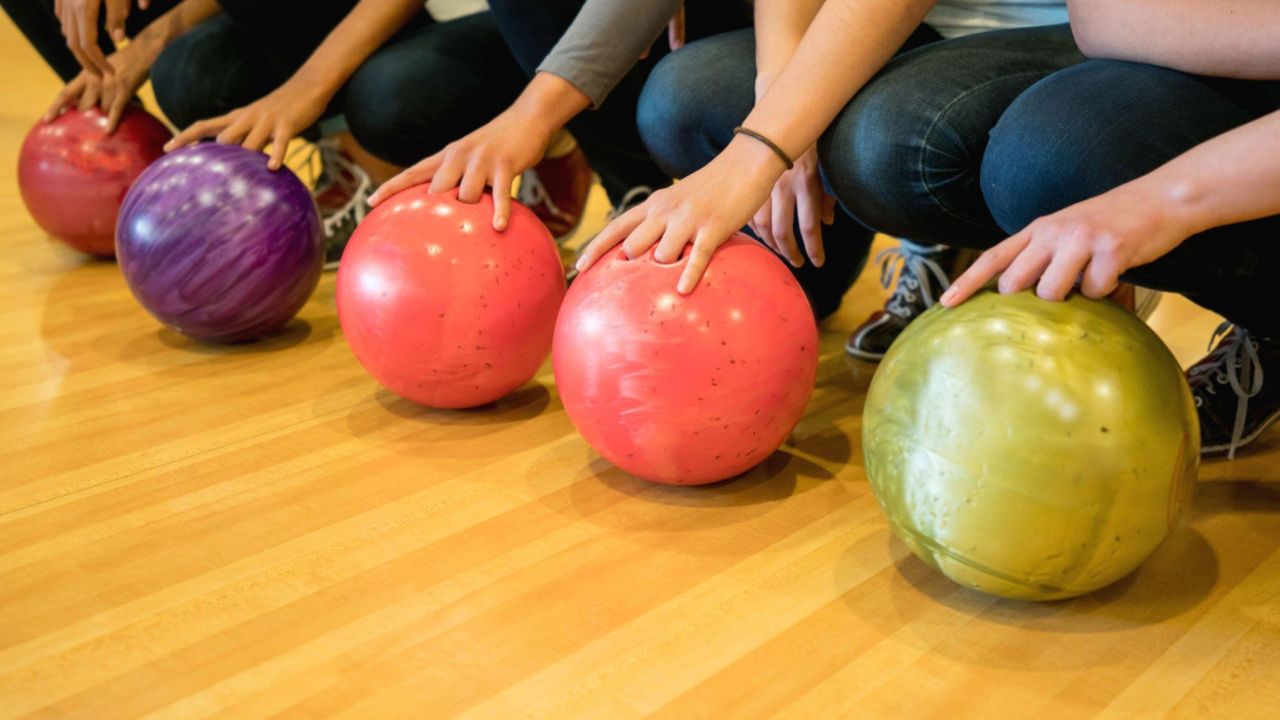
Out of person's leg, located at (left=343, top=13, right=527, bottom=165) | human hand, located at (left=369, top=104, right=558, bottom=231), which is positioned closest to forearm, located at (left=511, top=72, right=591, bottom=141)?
human hand, located at (left=369, top=104, right=558, bottom=231)

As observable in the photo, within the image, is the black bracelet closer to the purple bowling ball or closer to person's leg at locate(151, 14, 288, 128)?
the purple bowling ball

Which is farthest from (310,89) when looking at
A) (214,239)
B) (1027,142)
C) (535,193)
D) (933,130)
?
(1027,142)

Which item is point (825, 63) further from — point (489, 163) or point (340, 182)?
point (340, 182)

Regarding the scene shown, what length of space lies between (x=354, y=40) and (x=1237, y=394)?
1550 millimetres

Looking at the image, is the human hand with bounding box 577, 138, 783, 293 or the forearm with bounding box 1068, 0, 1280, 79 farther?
the human hand with bounding box 577, 138, 783, 293

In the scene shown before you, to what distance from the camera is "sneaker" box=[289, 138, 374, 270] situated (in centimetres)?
245

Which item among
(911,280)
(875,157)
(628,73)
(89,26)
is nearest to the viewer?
(875,157)

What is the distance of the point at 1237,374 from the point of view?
1537 millimetres

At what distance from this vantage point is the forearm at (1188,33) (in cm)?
113

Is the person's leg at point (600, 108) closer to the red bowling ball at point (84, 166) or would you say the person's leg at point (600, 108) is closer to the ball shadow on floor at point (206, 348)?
the ball shadow on floor at point (206, 348)

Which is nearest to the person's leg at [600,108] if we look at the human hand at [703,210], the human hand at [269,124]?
the human hand at [269,124]

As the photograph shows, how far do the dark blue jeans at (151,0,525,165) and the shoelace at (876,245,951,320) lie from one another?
2.61 ft

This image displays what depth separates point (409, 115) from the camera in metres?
2.13

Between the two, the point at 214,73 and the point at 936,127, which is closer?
the point at 936,127
